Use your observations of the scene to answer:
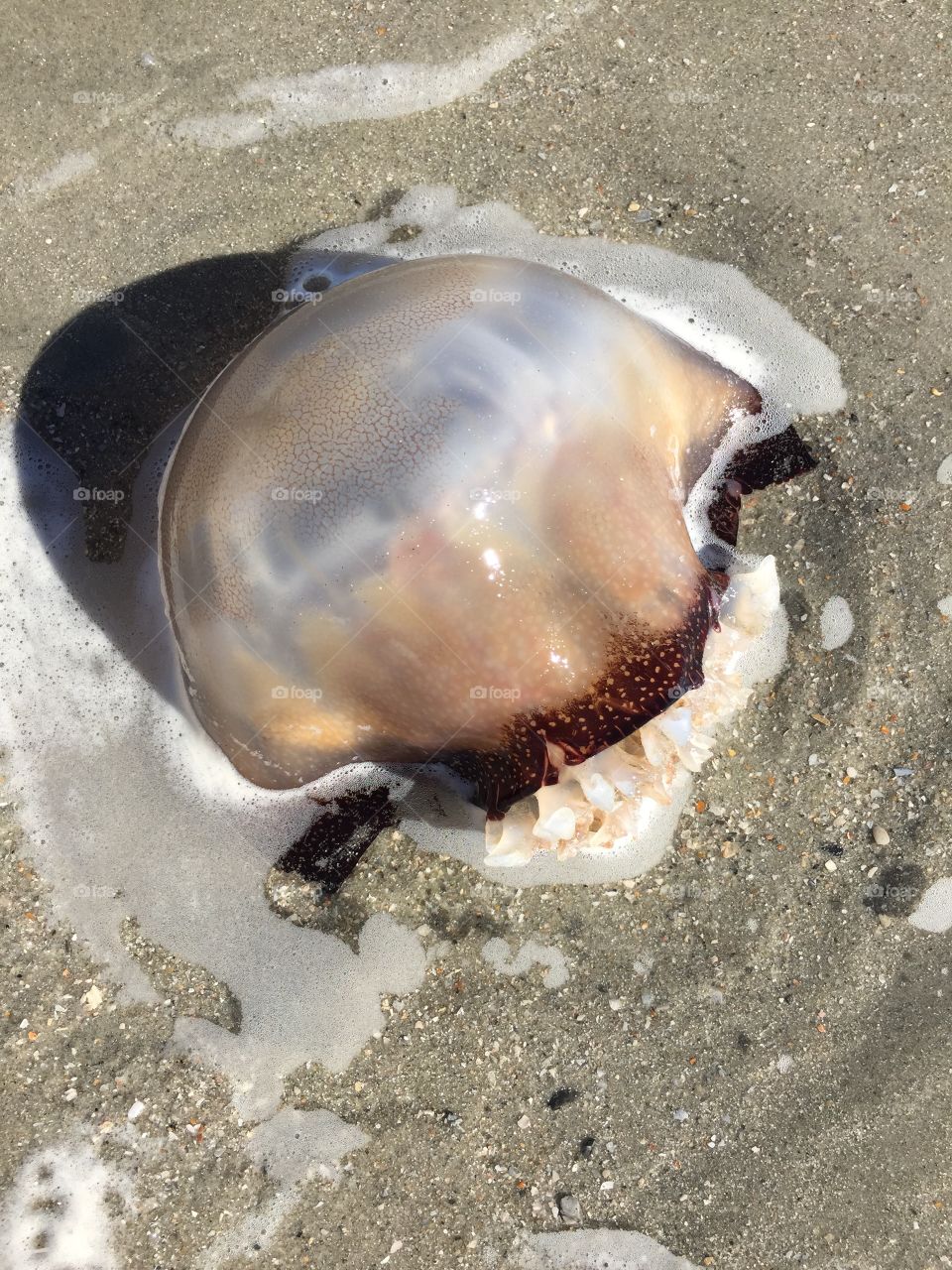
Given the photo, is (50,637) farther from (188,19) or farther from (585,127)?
Result: (585,127)

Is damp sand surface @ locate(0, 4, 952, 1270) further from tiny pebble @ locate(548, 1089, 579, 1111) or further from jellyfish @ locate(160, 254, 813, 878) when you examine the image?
jellyfish @ locate(160, 254, 813, 878)

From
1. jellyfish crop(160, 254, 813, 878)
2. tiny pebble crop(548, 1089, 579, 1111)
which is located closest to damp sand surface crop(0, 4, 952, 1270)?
tiny pebble crop(548, 1089, 579, 1111)

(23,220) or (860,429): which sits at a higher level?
(23,220)

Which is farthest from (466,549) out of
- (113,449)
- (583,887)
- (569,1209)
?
(569,1209)

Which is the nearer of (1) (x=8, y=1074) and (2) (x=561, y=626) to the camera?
(2) (x=561, y=626)

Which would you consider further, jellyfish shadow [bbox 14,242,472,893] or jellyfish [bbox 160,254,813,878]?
jellyfish shadow [bbox 14,242,472,893]

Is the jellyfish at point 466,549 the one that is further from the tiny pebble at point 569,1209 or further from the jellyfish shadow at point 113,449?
the tiny pebble at point 569,1209

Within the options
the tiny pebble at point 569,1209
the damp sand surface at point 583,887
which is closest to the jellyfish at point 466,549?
the damp sand surface at point 583,887

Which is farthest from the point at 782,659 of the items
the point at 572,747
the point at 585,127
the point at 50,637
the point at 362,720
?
the point at 50,637
